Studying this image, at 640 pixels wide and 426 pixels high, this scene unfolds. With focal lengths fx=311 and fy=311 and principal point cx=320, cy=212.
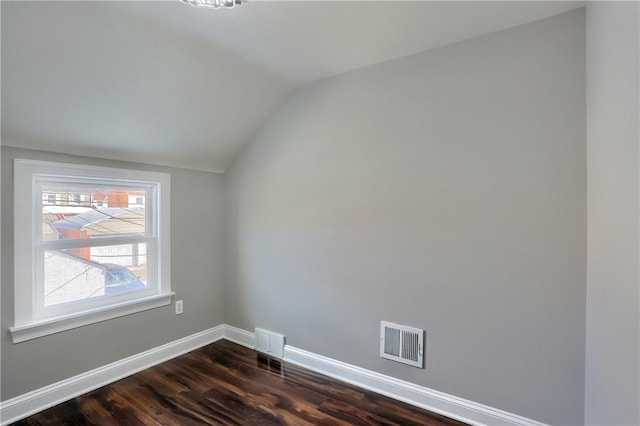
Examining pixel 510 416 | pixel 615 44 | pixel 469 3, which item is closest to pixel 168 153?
pixel 469 3

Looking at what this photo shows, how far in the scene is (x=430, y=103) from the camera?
2096mm

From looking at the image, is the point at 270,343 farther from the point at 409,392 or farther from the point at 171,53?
the point at 171,53

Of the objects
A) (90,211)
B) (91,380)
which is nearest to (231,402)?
(91,380)

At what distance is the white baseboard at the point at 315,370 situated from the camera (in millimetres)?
1924

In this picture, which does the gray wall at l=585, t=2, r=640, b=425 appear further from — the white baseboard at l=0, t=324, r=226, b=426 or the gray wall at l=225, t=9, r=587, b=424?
the white baseboard at l=0, t=324, r=226, b=426

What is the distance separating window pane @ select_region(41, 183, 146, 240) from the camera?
2238 millimetres

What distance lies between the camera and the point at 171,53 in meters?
1.99

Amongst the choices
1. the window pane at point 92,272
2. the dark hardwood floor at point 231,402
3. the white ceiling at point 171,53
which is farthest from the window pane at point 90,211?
the dark hardwood floor at point 231,402

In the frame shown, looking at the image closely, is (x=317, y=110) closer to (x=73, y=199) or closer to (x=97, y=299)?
(x=73, y=199)

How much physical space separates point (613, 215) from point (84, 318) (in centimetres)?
323

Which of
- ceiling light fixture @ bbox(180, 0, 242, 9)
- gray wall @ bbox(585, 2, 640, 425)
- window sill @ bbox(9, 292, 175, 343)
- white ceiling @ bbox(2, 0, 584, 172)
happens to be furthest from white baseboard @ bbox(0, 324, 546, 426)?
ceiling light fixture @ bbox(180, 0, 242, 9)

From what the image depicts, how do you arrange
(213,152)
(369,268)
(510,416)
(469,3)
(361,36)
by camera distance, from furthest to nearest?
(213,152), (369,268), (361,36), (510,416), (469,3)

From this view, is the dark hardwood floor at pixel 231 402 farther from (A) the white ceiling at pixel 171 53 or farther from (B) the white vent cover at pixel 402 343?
(A) the white ceiling at pixel 171 53

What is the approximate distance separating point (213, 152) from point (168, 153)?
16.1 inches
